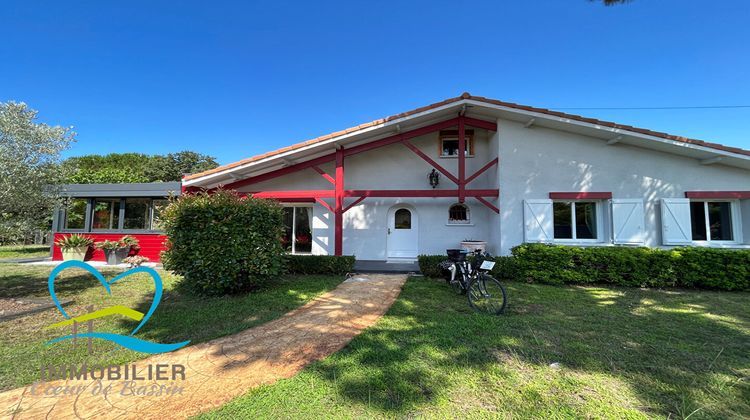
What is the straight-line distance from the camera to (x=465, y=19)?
9.59 meters

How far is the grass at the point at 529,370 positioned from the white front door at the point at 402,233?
203 inches

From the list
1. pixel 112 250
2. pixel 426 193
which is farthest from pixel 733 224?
pixel 112 250

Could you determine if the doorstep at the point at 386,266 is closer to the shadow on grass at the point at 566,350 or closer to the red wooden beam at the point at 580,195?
the shadow on grass at the point at 566,350

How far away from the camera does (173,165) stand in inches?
1222

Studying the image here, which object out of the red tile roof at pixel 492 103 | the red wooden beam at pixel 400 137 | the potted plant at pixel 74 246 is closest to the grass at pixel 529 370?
the red tile roof at pixel 492 103

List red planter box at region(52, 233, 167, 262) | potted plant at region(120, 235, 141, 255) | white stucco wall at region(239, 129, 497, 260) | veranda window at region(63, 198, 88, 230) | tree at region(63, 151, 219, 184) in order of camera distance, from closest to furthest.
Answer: white stucco wall at region(239, 129, 497, 260) → potted plant at region(120, 235, 141, 255) → red planter box at region(52, 233, 167, 262) → veranda window at region(63, 198, 88, 230) → tree at region(63, 151, 219, 184)

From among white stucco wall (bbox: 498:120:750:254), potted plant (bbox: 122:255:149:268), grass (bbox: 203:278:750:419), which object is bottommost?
grass (bbox: 203:278:750:419)

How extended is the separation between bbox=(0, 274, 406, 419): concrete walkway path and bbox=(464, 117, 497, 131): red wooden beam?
21.8 feet

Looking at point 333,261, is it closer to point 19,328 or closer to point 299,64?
point 19,328

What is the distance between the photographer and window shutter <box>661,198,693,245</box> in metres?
7.68

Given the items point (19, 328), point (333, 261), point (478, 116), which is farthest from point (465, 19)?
point (19, 328)

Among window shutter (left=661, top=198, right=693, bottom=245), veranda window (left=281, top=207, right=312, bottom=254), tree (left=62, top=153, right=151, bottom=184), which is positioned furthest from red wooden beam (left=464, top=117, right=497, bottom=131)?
tree (left=62, top=153, right=151, bottom=184)

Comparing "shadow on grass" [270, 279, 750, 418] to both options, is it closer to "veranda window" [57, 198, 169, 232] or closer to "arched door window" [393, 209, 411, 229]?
"arched door window" [393, 209, 411, 229]

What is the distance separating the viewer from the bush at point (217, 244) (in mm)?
5449
